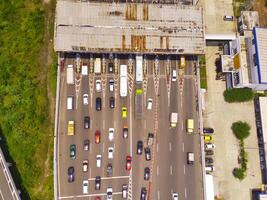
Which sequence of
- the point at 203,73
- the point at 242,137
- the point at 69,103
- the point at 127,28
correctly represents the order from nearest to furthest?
the point at 127,28, the point at 69,103, the point at 242,137, the point at 203,73

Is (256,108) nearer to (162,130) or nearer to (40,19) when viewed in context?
(162,130)

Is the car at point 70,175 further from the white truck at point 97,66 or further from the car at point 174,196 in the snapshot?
the white truck at point 97,66

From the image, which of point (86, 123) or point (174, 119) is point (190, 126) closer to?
point (174, 119)

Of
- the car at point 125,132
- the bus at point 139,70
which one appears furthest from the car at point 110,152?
the bus at point 139,70

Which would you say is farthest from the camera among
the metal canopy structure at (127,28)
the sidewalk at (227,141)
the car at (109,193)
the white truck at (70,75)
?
the sidewalk at (227,141)

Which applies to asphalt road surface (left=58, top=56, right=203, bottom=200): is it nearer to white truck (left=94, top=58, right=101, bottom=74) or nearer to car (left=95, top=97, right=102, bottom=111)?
car (left=95, top=97, right=102, bottom=111)

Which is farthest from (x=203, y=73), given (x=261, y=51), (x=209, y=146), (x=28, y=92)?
(x=28, y=92)
